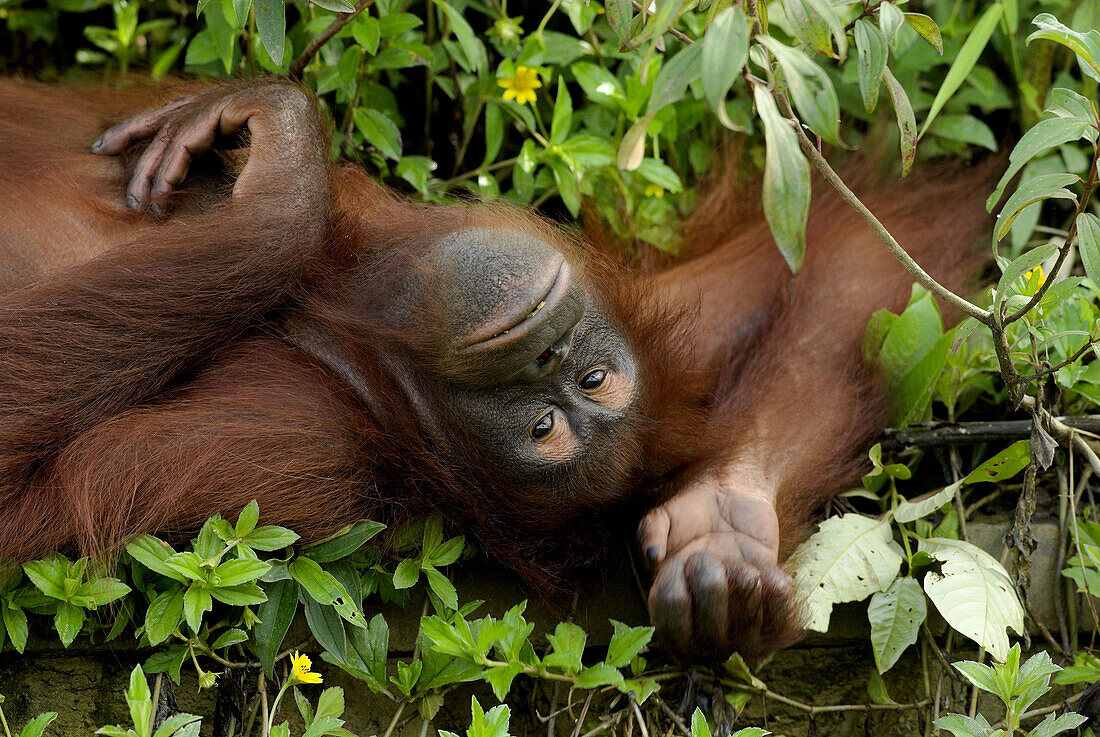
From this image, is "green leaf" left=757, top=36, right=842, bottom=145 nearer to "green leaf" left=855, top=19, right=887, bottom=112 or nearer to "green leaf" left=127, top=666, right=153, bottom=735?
"green leaf" left=855, top=19, right=887, bottom=112

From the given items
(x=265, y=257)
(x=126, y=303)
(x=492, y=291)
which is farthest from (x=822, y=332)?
(x=126, y=303)

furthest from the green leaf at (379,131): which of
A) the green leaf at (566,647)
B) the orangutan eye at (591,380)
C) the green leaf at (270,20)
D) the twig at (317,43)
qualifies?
the green leaf at (566,647)

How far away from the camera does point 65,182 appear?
7.19ft

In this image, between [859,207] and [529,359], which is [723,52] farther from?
[529,359]

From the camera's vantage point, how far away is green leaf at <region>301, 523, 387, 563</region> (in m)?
1.92

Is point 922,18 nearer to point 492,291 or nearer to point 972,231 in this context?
point 492,291

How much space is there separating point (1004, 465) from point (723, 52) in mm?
1290

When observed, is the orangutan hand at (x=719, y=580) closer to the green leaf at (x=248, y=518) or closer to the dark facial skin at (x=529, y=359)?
the dark facial skin at (x=529, y=359)

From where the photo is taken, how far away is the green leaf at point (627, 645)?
6.13 feet

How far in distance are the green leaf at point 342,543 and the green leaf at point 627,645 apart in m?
0.47

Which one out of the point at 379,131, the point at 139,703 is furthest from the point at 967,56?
the point at 139,703

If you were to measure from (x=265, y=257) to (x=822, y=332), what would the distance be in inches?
51.5

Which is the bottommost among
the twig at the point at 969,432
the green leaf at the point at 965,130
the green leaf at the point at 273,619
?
the green leaf at the point at 273,619

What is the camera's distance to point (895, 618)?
6.61 feet
